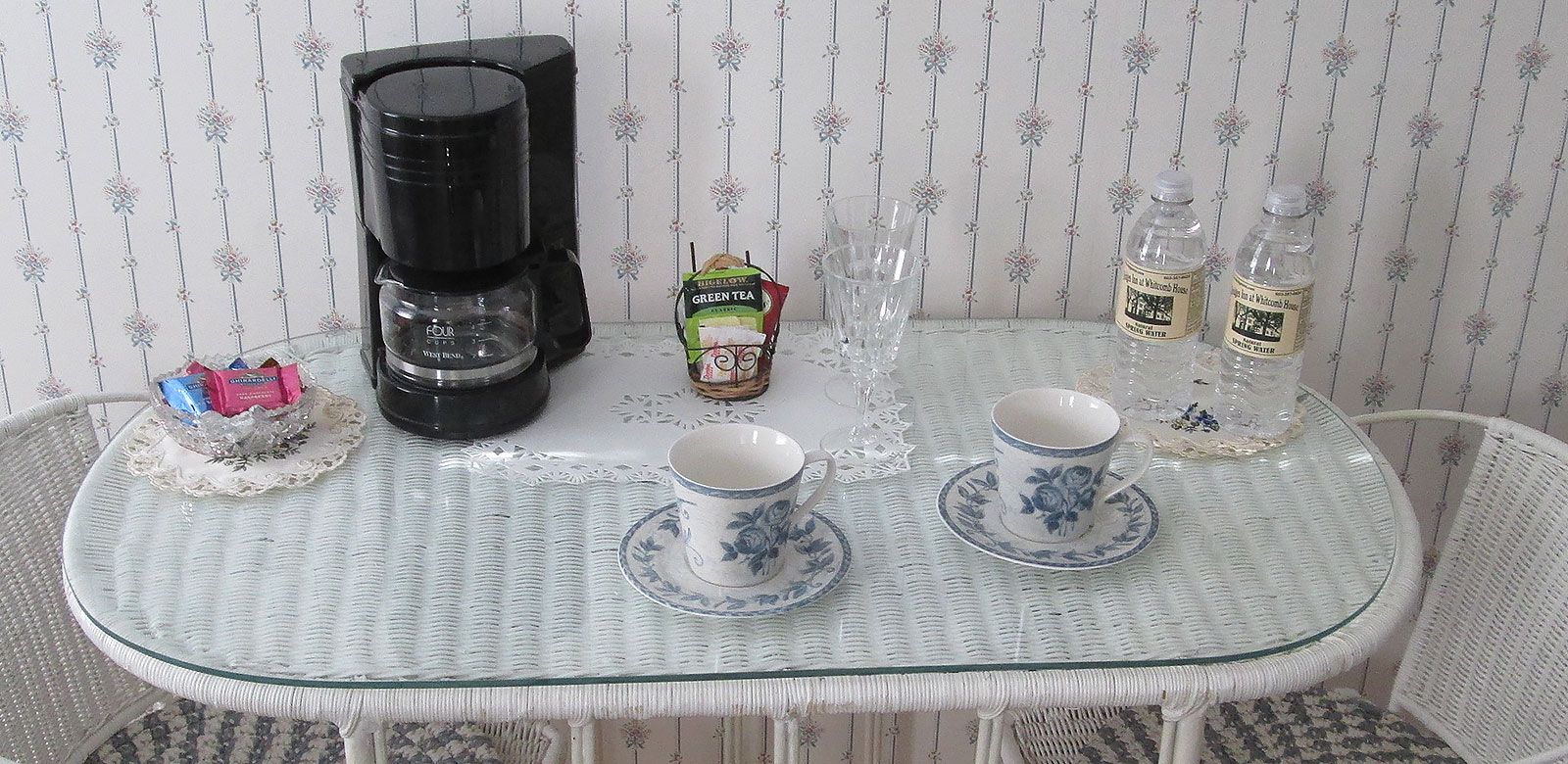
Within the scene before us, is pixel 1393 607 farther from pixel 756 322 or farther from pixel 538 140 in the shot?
pixel 538 140

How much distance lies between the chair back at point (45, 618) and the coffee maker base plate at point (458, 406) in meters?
0.36

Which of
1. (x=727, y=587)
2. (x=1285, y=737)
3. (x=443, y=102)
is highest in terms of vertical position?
(x=443, y=102)

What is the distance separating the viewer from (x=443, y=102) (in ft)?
3.86

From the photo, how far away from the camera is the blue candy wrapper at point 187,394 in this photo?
1.25 m

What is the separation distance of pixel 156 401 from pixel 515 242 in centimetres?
38

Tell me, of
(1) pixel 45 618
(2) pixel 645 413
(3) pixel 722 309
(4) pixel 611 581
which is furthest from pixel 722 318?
(1) pixel 45 618

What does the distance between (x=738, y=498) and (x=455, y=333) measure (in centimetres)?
41

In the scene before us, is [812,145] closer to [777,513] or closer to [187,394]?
[777,513]

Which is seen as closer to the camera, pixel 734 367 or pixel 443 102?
pixel 443 102

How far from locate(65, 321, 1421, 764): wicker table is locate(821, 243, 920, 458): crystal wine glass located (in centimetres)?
7

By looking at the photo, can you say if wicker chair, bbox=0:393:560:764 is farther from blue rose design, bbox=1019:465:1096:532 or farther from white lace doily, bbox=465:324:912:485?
blue rose design, bbox=1019:465:1096:532

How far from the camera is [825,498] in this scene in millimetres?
1246

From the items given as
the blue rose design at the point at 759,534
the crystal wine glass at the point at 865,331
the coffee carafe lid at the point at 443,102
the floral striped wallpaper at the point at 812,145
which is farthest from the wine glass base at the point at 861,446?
the coffee carafe lid at the point at 443,102

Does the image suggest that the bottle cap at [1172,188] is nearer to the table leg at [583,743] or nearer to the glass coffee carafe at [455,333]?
the glass coffee carafe at [455,333]
